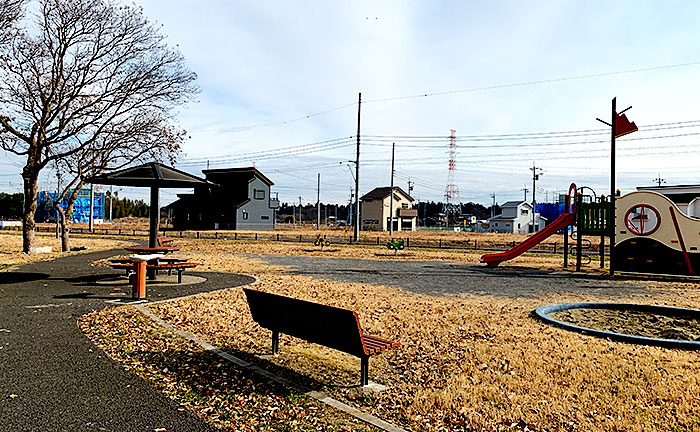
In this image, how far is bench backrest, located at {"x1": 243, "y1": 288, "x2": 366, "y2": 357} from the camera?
16.2 ft

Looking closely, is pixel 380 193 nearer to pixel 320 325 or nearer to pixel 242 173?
pixel 242 173

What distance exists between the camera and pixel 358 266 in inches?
780

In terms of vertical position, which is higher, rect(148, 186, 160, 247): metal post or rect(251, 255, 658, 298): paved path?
rect(148, 186, 160, 247): metal post

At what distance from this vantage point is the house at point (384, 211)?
246 ft

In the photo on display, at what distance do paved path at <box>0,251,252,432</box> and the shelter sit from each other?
145 inches

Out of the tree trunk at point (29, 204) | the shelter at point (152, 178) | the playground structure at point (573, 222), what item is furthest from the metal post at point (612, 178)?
the tree trunk at point (29, 204)

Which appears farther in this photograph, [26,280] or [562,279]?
[562,279]

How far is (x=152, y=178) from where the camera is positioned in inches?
491

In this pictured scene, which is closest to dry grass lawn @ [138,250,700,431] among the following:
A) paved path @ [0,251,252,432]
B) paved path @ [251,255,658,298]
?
paved path @ [0,251,252,432]

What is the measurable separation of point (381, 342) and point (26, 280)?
11.6m

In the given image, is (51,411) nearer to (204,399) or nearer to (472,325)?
(204,399)

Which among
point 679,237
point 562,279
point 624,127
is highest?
point 624,127

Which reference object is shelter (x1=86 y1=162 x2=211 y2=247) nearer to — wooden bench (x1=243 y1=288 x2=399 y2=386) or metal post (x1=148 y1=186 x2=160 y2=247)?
metal post (x1=148 y1=186 x2=160 y2=247)

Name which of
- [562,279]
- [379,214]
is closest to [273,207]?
[379,214]
